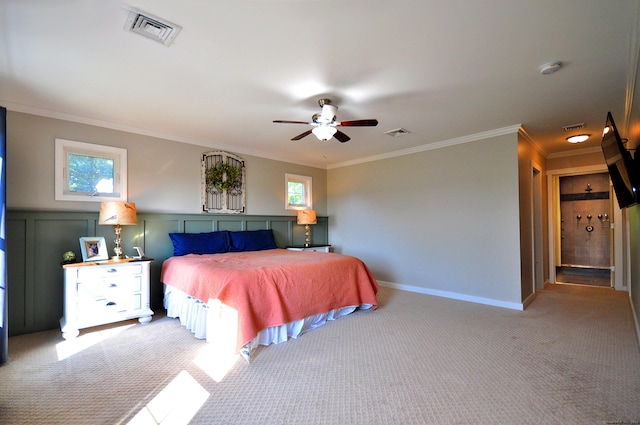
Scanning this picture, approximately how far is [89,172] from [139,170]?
0.53 m

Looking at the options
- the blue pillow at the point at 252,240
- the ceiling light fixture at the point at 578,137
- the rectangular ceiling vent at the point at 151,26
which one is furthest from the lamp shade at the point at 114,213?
the ceiling light fixture at the point at 578,137

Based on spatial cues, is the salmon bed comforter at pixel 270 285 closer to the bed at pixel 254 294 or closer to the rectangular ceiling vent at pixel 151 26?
the bed at pixel 254 294

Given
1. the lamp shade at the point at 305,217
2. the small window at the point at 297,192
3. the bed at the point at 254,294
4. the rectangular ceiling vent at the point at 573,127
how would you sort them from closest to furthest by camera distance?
the bed at the point at 254,294 → the rectangular ceiling vent at the point at 573,127 → the lamp shade at the point at 305,217 → the small window at the point at 297,192

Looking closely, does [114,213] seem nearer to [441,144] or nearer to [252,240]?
[252,240]

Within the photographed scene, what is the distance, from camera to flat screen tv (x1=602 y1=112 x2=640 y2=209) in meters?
2.11

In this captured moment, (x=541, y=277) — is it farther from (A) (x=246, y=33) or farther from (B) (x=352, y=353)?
(A) (x=246, y=33)

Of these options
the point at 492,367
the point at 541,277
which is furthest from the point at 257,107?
the point at 541,277

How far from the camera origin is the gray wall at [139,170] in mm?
3131

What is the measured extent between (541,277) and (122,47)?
658 centimetres

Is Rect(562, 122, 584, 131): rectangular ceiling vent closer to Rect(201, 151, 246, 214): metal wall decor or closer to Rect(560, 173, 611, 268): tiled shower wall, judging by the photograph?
Rect(560, 173, 611, 268): tiled shower wall

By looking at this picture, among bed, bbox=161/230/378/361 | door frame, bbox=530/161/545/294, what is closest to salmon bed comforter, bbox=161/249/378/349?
bed, bbox=161/230/378/361

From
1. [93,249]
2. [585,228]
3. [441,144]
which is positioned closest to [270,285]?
[93,249]

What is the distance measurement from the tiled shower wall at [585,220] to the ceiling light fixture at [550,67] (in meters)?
5.81

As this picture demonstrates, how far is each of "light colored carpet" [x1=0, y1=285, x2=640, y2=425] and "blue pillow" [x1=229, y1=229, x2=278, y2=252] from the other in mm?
1519
